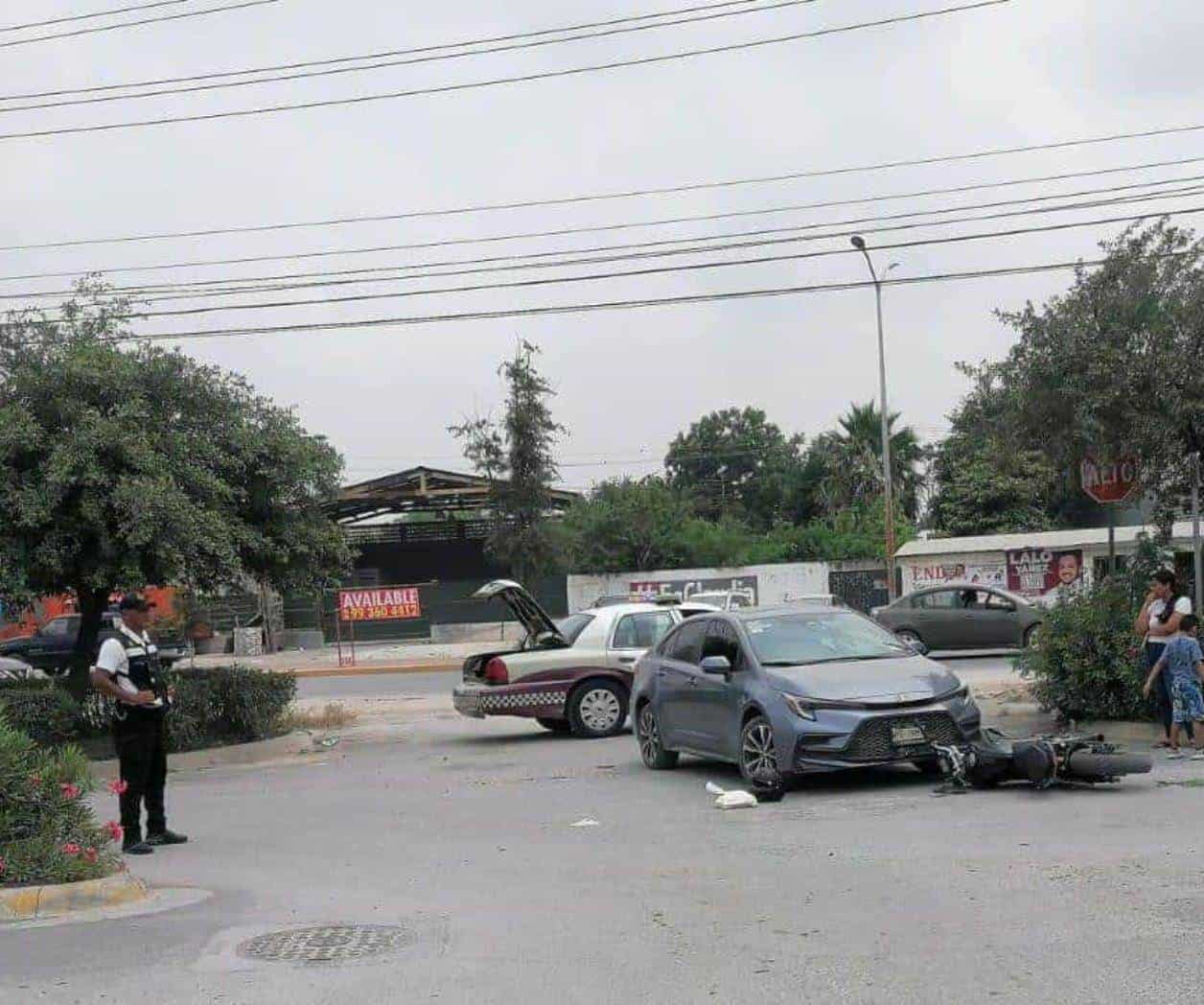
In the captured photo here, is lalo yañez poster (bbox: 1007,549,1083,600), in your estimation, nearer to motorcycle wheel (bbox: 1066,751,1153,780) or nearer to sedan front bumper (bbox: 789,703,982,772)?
sedan front bumper (bbox: 789,703,982,772)

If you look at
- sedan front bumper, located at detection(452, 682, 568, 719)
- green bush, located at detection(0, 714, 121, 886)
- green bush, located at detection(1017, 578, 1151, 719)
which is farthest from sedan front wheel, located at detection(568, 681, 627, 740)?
green bush, located at detection(0, 714, 121, 886)

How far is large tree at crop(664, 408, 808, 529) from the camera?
8675 centimetres

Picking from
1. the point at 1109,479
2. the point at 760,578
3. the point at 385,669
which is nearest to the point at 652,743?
the point at 1109,479

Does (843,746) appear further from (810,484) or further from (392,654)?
(810,484)

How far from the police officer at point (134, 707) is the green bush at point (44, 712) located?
20.4 feet

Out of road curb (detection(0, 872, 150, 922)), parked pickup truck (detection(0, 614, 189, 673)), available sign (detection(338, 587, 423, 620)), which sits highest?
available sign (detection(338, 587, 423, 620))

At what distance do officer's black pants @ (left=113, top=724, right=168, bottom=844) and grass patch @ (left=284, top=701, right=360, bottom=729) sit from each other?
878 cm

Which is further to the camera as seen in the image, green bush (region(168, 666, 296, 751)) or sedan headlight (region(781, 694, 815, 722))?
green bush (region(168, 666, 296, 751))

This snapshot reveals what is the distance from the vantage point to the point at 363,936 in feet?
24.9

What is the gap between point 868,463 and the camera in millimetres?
67438

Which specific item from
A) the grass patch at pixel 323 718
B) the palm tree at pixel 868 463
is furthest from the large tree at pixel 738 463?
the grass patch at pixel 323 718

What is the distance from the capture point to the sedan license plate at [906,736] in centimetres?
1129

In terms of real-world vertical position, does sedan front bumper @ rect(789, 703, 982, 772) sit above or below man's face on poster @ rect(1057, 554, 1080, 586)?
below

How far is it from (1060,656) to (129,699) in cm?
882
